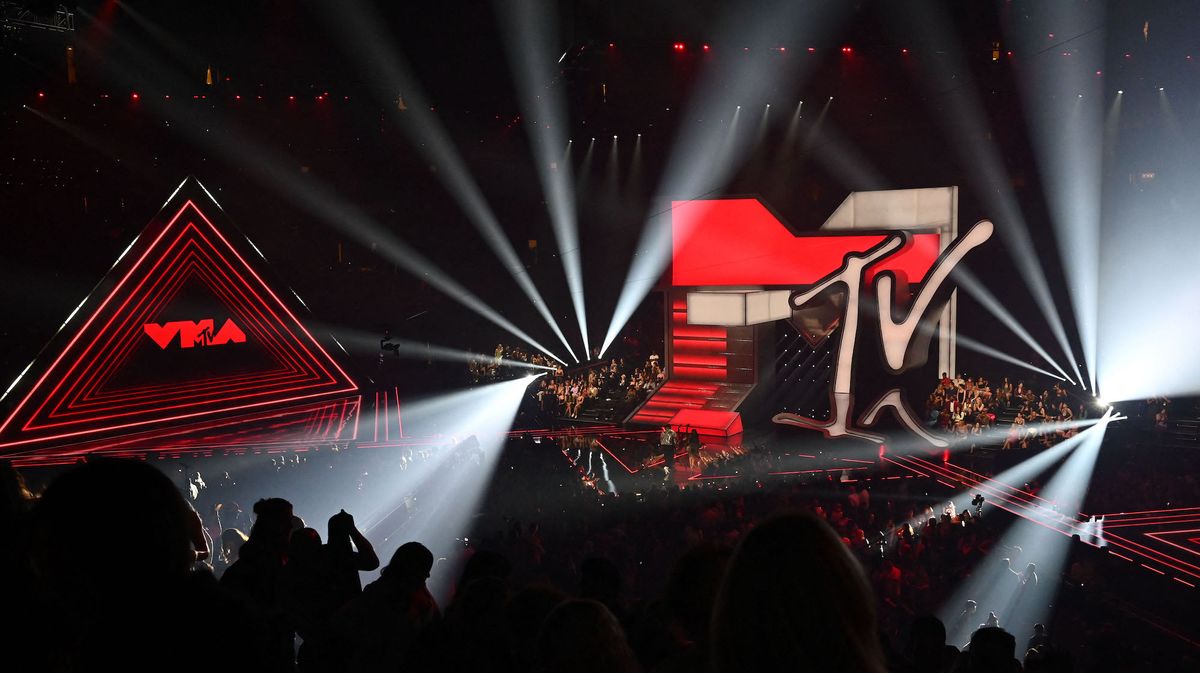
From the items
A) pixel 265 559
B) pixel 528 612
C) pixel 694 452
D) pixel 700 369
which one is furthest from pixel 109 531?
pixel 700 369

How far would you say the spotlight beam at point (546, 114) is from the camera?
1861cm

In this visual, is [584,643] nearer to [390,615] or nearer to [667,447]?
[390,615]

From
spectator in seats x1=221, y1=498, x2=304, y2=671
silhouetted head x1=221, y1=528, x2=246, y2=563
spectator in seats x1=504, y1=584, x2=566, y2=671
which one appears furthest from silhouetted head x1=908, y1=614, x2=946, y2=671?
silhouetted head x1=221, y1=528, x2=246, y2=563

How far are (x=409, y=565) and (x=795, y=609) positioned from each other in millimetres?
2640

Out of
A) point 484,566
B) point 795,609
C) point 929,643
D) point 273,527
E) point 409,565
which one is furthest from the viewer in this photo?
point 273,527

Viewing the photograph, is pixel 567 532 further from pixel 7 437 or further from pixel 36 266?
pixel 36 266

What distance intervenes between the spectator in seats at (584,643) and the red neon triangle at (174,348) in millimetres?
12414

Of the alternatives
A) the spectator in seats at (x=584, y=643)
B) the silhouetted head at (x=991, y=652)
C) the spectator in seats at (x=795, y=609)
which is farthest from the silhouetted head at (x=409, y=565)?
the spectator in seats at (x=795, y=609)

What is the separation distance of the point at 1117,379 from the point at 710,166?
31.2 feet

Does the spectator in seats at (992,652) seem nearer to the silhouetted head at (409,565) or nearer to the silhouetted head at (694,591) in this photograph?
the silhouetted head at (694,591)

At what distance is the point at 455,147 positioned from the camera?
22.5 meters

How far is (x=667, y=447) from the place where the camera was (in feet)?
51.4

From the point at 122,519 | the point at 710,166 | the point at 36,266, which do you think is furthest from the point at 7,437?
the point at 710,166

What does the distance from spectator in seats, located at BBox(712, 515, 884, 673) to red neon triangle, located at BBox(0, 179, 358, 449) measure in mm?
13274
